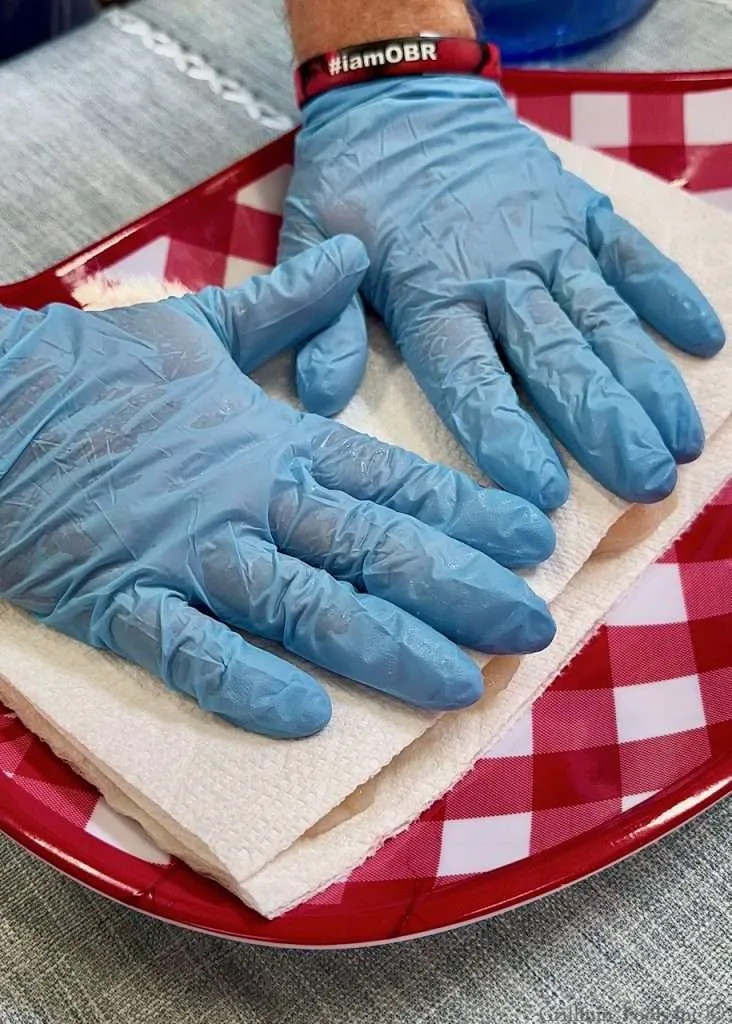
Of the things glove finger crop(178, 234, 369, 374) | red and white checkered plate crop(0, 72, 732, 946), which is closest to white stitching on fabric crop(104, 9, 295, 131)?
glove finger crop(178, 234, 369, 374)

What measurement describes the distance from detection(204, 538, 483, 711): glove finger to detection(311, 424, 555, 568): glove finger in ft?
0.23

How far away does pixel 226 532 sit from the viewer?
0.59 m

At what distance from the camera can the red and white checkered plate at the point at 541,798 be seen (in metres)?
0.52

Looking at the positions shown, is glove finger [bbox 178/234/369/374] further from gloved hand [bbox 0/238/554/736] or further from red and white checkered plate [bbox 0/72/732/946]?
red and white checkered plate [bbox 0/72/732/946]

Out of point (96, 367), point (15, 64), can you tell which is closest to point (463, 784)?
point (96, 367)

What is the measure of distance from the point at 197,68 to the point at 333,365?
1.73ft

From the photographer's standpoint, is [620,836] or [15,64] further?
[15,64]

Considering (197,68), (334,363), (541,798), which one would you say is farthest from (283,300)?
(197,68)

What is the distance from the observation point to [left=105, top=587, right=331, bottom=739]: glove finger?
21.4 inches

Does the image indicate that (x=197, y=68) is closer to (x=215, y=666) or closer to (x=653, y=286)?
(x=653, y=286)

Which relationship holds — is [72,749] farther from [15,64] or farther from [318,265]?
[15,64]

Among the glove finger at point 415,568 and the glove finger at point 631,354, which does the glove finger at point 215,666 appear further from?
the glove finger at point 631,354

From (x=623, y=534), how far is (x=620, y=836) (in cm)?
21

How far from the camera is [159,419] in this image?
632 mm
